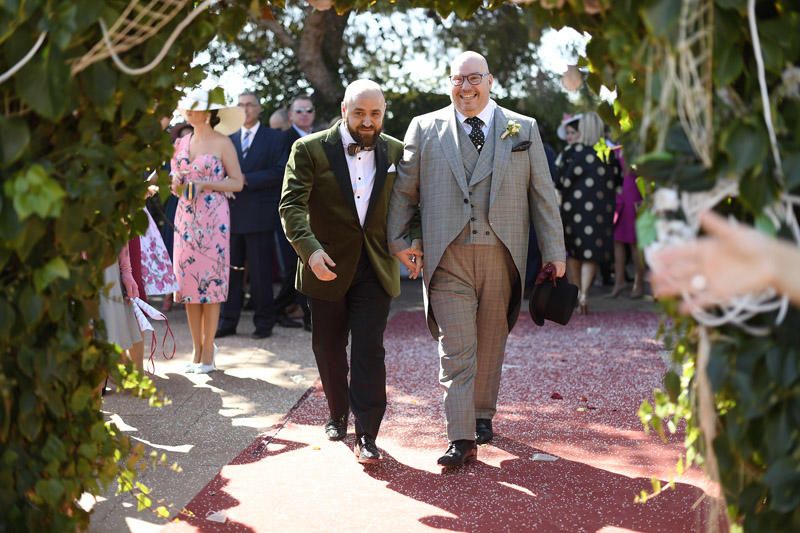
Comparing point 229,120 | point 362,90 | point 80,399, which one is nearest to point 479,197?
point 362,90

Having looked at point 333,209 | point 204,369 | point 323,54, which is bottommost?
point 204,369

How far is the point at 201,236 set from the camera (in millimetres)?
7805

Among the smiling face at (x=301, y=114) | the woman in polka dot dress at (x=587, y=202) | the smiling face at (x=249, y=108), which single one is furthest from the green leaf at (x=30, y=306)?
the woman in polka dot dress at (x=587, y=202)

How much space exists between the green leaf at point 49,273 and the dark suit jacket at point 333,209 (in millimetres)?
2463

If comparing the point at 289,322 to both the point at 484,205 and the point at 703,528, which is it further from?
the point at 703,528

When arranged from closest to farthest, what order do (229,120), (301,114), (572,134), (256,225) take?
(229,120), (256,225), (301,114), (572,134)

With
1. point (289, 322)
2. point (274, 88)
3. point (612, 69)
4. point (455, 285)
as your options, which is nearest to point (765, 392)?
point (612, 69)

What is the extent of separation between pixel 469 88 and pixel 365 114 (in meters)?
0.58

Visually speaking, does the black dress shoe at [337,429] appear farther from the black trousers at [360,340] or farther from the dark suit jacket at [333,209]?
the dark suit jacket at [333,209]

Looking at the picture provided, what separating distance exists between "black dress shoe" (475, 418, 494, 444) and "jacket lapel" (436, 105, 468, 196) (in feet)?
4.45

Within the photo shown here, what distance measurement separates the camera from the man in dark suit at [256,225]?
940 cm

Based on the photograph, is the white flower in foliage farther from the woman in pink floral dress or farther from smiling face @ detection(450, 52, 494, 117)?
the woman in pink floral dress

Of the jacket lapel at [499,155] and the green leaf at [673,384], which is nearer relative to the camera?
the green leaf at [673,384]

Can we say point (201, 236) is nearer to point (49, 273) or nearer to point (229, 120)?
point (229, 120)
